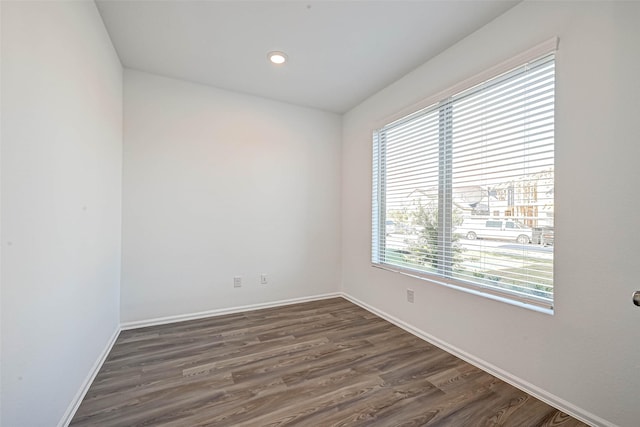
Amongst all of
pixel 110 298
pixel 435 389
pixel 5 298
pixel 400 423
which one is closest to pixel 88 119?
pixel 5 298

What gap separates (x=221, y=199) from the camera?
3.12 m

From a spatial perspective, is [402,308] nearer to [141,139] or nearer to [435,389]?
[435,389]

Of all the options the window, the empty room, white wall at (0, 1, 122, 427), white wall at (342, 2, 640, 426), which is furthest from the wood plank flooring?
the window

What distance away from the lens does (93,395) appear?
5.57ft

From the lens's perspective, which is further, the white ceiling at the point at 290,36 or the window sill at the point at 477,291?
the white ceiling at the point at 290,36

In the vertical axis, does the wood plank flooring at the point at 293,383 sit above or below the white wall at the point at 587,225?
below

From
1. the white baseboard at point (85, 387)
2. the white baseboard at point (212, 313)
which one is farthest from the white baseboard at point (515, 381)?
the white baseboard at point (85, 387)

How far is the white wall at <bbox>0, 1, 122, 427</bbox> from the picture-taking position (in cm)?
104

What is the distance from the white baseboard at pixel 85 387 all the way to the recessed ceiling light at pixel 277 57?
2.94 meters

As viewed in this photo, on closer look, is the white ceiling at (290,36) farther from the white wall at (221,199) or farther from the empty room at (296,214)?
the white wall at (221,199)

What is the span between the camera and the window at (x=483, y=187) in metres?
1.73

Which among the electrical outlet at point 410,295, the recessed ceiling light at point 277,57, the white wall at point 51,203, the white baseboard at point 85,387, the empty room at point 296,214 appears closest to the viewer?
the white wall at point 51,203

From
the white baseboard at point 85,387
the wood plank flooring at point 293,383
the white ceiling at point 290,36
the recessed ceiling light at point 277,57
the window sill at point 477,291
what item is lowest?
the wood plank flooring at point 293,383

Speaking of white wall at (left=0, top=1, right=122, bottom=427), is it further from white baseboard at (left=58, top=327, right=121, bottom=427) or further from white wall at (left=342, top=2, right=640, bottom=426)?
white wall at (left=342, top=2, right=640, bottom=426)
